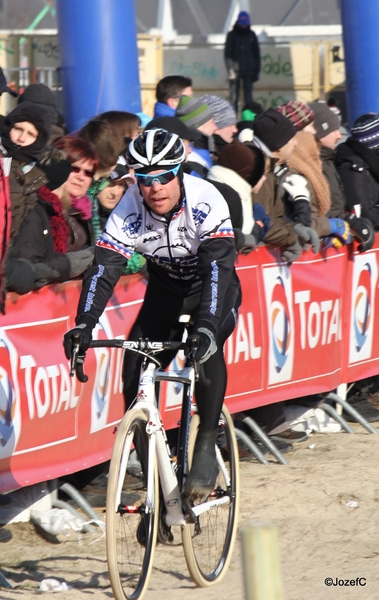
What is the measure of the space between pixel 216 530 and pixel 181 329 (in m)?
1.13

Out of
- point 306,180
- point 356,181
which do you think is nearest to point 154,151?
point 306,180

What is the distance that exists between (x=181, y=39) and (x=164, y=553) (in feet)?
64.3

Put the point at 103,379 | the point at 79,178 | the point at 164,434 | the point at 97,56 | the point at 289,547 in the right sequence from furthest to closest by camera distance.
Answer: the point at 97,56, the point at 79,178, the point at 103,379, the point at 289,547, the point at 164,434

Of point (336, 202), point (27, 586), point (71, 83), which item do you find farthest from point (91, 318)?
point (71, 83)

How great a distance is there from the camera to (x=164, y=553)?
5691 millimetres

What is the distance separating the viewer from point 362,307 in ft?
29.4

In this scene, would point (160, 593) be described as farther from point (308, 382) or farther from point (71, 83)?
point (71, 83)

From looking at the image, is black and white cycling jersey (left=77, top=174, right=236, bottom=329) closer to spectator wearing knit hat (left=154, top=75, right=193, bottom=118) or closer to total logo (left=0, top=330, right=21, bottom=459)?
total logo (left=0, top=330, right=21, bottom=459)

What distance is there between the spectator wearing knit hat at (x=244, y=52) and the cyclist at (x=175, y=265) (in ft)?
53.3

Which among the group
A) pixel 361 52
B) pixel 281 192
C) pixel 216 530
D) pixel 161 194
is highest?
pixel 361 52

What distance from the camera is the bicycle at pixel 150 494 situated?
444cm

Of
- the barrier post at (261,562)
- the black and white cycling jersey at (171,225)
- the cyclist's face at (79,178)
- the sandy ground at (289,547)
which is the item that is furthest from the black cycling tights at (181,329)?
the barrier post at (261,562)

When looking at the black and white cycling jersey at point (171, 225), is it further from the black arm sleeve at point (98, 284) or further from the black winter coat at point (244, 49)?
the black winter coat at point (244, 49)

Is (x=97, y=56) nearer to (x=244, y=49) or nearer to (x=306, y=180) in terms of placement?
(x=306, y=180)
